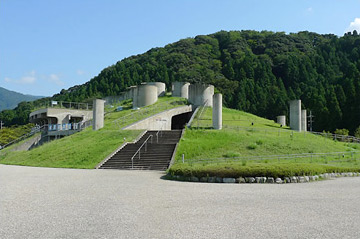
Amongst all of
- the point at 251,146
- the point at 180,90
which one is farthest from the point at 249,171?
the point at 180,90

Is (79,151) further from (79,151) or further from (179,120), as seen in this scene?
(179,120)

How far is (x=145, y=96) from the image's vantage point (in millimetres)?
46156

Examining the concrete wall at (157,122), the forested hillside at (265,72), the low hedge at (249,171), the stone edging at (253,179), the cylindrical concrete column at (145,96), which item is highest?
the forested hillside at (265,72)

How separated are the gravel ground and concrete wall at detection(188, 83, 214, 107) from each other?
35014 mm

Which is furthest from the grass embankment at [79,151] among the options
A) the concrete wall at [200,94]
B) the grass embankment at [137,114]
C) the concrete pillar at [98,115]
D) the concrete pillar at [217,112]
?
the concrete wall at [200,94]

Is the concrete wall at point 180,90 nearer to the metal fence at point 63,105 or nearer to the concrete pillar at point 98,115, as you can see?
the metal fence at point 63,105

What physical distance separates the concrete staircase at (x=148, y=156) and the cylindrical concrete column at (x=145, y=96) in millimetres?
20044

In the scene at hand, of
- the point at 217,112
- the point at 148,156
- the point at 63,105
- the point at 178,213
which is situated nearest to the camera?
the point at 178,213

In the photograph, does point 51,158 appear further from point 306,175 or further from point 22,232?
point 22,232

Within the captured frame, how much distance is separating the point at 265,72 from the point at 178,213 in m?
80.6

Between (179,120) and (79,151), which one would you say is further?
(179,120)

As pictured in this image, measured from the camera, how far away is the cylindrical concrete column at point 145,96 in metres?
46.2

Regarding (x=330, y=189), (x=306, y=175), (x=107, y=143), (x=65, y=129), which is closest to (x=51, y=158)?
(x=107, y=143)

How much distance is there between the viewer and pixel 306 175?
14.3 metres
